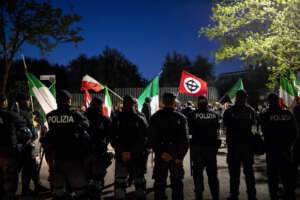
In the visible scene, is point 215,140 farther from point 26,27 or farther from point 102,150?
point 26,27

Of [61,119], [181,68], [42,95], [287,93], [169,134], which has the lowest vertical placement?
[169,134]

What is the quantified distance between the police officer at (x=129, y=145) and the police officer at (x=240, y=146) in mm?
1647

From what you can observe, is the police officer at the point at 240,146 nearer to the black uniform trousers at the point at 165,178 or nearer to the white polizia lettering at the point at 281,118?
the white polizia lettering at the point at 281,118

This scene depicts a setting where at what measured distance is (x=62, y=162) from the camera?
161 inches

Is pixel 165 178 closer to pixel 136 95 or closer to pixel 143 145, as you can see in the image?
pixel 143 145

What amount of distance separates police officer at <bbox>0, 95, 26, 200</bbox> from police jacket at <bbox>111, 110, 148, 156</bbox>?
5.74 feet

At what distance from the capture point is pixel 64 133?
13.8ft

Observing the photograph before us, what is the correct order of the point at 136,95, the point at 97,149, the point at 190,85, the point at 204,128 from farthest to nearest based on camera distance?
the point at 136,95, the point at 190,85, the point at 97,149, the point at 204,128

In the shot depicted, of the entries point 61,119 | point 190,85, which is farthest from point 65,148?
point 190,85

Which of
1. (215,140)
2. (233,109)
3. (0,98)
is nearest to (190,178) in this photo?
(215,140)

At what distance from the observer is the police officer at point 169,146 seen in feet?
14.4

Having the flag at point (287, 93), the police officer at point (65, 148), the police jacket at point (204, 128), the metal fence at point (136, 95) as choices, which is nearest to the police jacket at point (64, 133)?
the police officer at point (65, 148)

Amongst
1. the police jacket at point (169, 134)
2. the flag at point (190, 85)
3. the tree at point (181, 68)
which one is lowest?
the police jacket at point (169, 134)

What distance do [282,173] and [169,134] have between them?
225 cm
